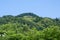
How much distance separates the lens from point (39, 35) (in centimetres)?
2759

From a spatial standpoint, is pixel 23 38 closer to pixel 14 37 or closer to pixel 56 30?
pixel 14 37

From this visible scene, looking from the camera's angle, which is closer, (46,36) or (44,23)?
(46,36)

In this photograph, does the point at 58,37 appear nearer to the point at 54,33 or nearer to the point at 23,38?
the point at 54,33

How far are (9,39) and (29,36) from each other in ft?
10.9

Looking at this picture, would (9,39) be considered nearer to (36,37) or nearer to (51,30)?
(36,37)

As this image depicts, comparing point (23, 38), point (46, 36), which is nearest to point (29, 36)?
point (23, 38)

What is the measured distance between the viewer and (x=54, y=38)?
25984mm

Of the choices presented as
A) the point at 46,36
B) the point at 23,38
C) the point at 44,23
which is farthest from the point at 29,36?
the point at 44,23

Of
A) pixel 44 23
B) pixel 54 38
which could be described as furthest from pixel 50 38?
pixel 44 23

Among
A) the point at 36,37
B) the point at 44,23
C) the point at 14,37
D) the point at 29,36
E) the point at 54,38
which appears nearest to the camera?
the point at 54,38

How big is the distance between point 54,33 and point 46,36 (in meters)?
A: 1.01

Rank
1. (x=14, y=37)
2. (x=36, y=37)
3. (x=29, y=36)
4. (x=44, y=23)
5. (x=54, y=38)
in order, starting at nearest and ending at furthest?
(x=54, y=38) → (x=36, y=37) → (x=29, y=36) → (x=14, y=37) → (x=44, y=23)

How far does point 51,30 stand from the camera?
88.2 feet

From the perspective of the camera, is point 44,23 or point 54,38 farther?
point 44,23
